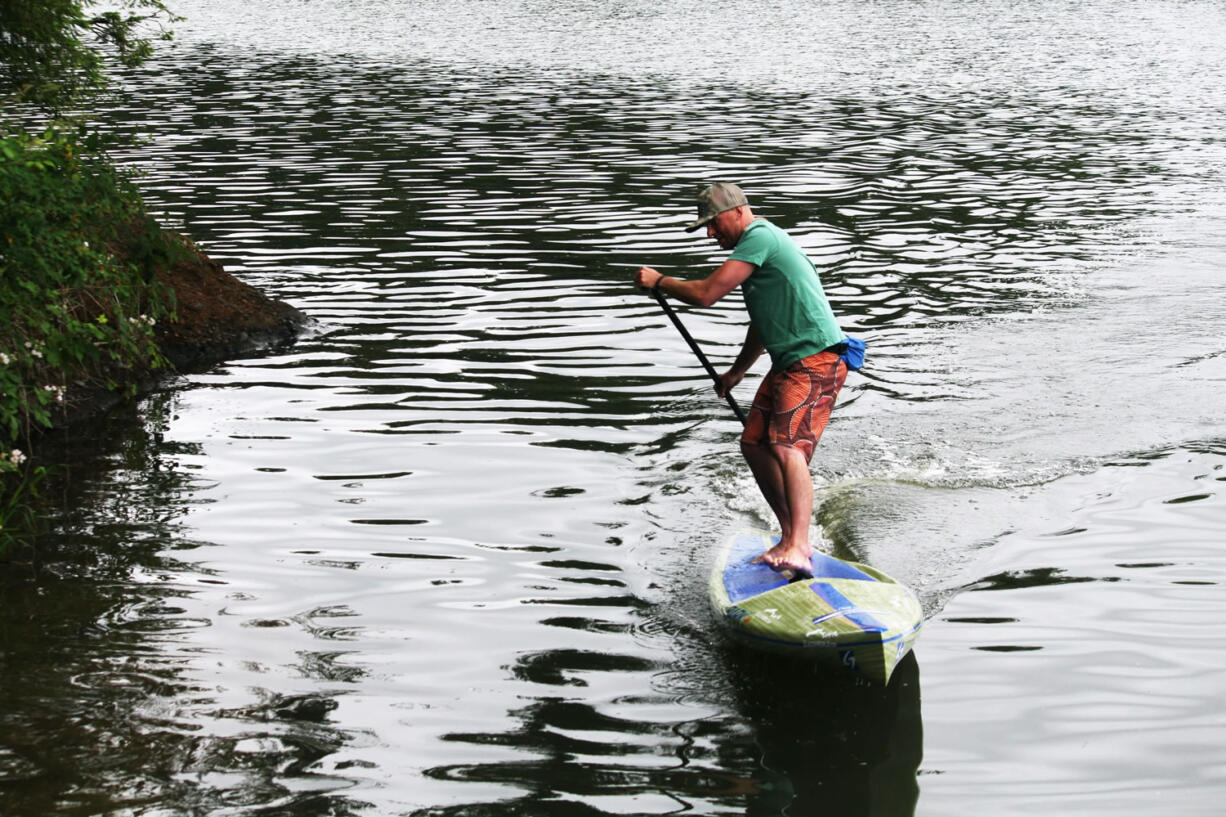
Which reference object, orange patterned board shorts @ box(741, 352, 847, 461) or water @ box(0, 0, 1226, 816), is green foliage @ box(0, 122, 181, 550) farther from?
orange patterned board shorts @ box(741, 352, 847, 461)

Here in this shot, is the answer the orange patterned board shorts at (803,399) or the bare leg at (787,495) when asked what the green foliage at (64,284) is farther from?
the orange patterned board shorts at (803,399)

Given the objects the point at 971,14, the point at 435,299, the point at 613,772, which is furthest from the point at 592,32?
the point at 613,772

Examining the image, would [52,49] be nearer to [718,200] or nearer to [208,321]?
[208,321]

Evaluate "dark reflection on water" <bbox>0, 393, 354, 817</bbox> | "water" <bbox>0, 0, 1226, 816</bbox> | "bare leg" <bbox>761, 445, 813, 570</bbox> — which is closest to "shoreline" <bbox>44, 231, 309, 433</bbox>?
"water" <bbox>0, 0, 1226, 816</bbox>

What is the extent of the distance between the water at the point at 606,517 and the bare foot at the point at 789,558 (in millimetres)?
518

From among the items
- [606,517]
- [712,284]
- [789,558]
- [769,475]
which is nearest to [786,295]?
[712,284]

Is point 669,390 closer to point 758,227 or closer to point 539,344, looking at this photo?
point 539,344

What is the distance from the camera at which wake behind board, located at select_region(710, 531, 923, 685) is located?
21.8ft

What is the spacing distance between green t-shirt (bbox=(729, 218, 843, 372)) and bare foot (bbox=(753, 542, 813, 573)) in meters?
1.21

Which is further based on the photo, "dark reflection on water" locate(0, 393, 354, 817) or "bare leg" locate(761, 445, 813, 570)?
"bare leg" locate(761, 445, 813, 570)

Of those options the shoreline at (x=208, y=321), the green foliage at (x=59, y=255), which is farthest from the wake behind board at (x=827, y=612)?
the shoreline at (x=208, y=321)

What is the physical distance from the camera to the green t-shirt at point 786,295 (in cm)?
826

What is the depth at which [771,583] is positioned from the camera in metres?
7.60

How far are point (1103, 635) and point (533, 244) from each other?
11.5 meters
